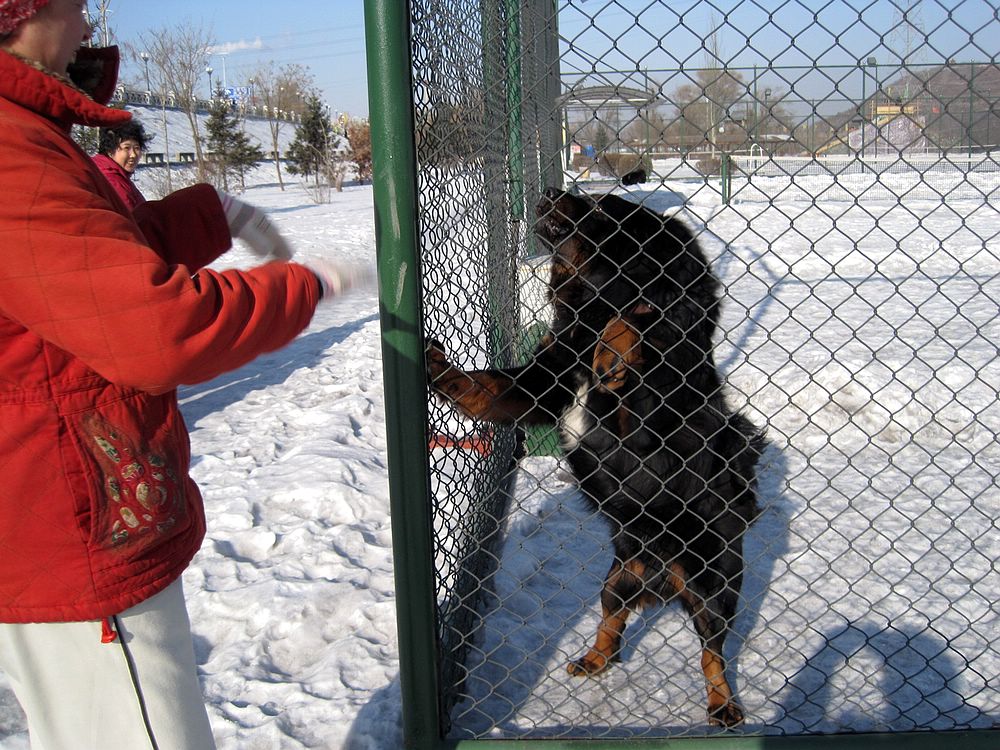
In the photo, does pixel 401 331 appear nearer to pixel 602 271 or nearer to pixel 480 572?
pixel 602 271

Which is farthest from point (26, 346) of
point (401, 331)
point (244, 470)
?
point (244, 470)

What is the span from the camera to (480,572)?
3.46 meters

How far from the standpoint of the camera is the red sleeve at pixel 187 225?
1.73 meters

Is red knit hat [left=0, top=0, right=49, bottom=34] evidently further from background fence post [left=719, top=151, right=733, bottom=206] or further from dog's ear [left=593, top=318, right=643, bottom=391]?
dog's ear [left=593, top=318, right=643, bottom=391]

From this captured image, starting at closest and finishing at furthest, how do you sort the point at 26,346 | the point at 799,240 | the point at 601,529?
the point at 26,346 < the point at 601,529 < the point at 799,240

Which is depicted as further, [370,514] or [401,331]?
[370,514]

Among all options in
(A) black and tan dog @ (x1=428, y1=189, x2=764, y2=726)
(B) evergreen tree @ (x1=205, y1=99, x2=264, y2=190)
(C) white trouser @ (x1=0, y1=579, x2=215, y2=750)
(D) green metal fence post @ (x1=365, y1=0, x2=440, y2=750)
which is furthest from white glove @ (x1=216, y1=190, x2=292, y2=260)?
A: (B) evergreen tree @ (x1=205, y1=99, x2=264, y2=190)

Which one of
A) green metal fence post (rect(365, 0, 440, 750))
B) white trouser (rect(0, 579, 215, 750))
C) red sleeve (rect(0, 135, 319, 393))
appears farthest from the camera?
green metal fence post (rect(365, 0, 440, 750))

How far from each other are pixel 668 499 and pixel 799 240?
10510mm

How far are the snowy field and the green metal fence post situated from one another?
0.26m

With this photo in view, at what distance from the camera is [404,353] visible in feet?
6.91

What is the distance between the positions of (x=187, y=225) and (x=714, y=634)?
2109 mm

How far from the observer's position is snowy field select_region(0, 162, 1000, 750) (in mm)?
2666

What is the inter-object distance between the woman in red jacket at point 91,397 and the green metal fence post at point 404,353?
0.60 meters
